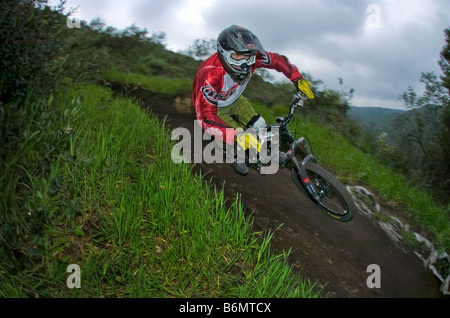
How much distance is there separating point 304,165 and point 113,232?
2.49 meters

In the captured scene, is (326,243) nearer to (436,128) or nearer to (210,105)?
(210,105)

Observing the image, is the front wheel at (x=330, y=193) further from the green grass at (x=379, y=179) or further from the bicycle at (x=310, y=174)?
the green grass at (x=379, y=179)

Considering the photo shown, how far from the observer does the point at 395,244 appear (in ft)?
17.1

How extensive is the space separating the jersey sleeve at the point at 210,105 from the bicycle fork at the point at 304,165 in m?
0.87

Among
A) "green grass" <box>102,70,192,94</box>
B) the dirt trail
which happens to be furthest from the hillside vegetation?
"green grass" <box>102,70,192,94</box>

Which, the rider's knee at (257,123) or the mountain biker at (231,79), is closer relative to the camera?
the mountain biker at (231,79)

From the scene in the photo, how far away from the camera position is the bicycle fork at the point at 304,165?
4.43 metres

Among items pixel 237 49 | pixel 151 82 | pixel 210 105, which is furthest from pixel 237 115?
pixel 151 82

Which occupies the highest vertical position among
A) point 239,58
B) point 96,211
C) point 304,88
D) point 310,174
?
point 239,58

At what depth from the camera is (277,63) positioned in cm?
482

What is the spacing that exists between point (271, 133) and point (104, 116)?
2477 millimetres
